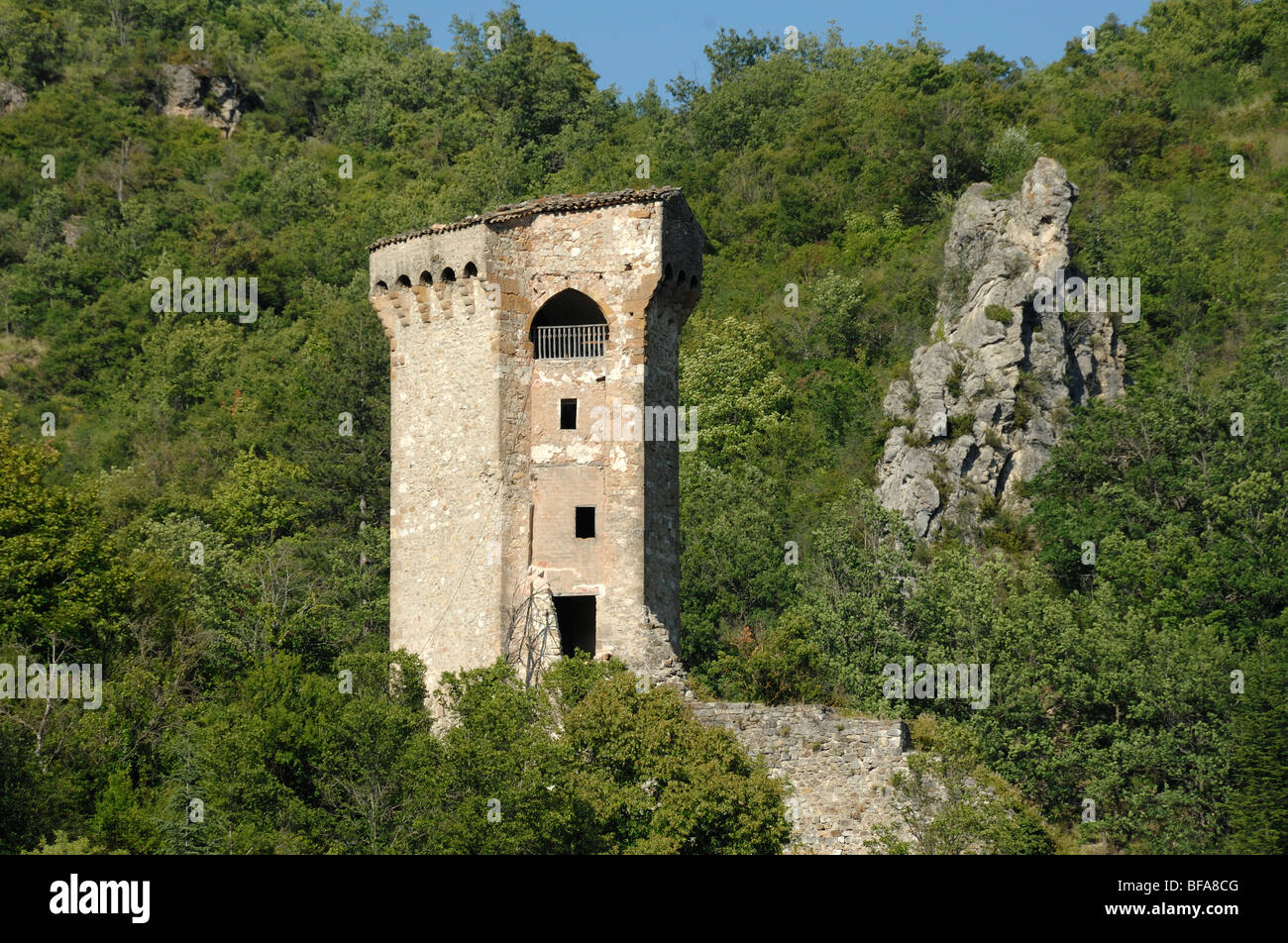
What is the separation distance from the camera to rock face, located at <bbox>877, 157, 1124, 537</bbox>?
2203 inches

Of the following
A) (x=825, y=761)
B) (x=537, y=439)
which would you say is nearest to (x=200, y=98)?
(x=537, y=439)

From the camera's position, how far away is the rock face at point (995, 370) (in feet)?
184

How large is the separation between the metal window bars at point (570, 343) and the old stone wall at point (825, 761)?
698 centimetres

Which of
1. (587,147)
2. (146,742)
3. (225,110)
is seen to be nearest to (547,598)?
(146,742)

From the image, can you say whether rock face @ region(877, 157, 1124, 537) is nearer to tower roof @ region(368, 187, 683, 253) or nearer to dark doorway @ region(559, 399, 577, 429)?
dark doorway @ region(559, 399, 577, 429)

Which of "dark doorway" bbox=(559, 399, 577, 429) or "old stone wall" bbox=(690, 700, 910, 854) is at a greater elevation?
"dark doorway" bbox=(559, 399, 577, 429)

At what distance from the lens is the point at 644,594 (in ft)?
101

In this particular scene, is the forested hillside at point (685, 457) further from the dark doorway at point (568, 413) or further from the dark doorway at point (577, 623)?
the dark doorway at point (568, 413)

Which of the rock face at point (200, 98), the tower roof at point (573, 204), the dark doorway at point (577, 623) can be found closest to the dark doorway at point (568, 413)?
the tower roof at point (573, 204)

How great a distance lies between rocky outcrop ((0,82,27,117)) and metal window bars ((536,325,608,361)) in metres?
73.1

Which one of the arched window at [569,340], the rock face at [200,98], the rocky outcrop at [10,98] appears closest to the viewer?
the arched window at [569,340]

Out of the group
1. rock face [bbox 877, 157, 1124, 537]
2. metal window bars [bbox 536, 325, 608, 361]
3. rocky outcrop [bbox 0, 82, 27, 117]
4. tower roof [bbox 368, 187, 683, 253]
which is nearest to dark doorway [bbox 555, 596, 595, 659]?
metal window bars [bbox 536, 325, 608, 361]
